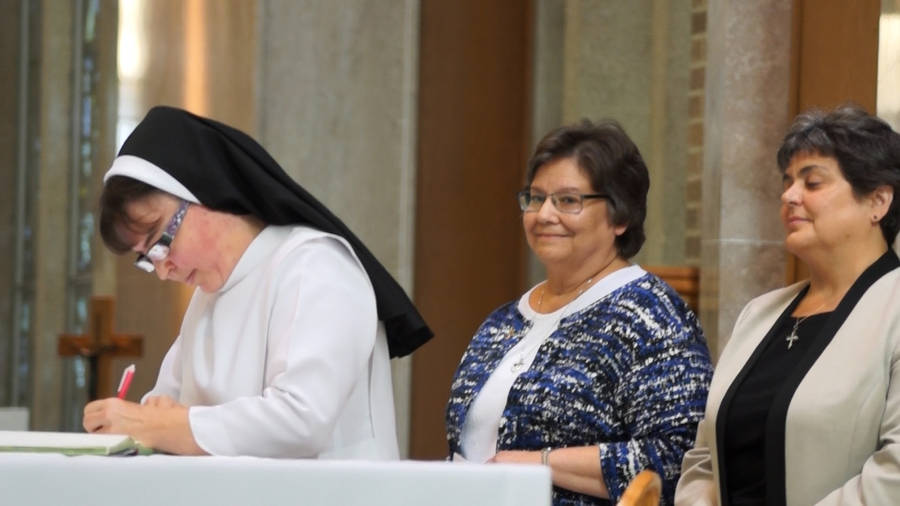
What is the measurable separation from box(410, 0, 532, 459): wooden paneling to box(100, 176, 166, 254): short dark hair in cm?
443

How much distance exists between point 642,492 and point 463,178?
5230mm

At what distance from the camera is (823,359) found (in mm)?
3457

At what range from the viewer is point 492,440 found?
3969 millimetres

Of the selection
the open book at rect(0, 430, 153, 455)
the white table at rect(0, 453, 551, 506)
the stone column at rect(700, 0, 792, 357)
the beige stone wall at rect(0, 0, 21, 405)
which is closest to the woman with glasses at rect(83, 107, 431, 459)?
the open book at rect(0, 430, 153, 455)

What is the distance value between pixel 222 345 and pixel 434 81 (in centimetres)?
465

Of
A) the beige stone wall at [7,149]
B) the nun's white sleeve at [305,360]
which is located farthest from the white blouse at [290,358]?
the beige stone wall at [7,149]

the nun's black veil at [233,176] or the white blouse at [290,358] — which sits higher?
the nun's black veil at [233,176]

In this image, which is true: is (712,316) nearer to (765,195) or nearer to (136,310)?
(765,195)

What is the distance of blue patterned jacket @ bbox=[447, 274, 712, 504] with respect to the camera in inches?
149

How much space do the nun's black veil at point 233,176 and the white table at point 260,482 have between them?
0.98 meters

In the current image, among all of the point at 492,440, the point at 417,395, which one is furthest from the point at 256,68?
the point at 492,440

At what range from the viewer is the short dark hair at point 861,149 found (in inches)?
139

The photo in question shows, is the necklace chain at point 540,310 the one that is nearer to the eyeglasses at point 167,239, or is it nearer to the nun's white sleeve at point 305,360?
the nun's white sleeve at point 305,360

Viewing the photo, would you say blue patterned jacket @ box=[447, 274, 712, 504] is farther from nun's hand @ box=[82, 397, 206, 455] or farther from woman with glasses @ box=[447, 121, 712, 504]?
nun's hand @ box=[82, 397, 206, 455]
